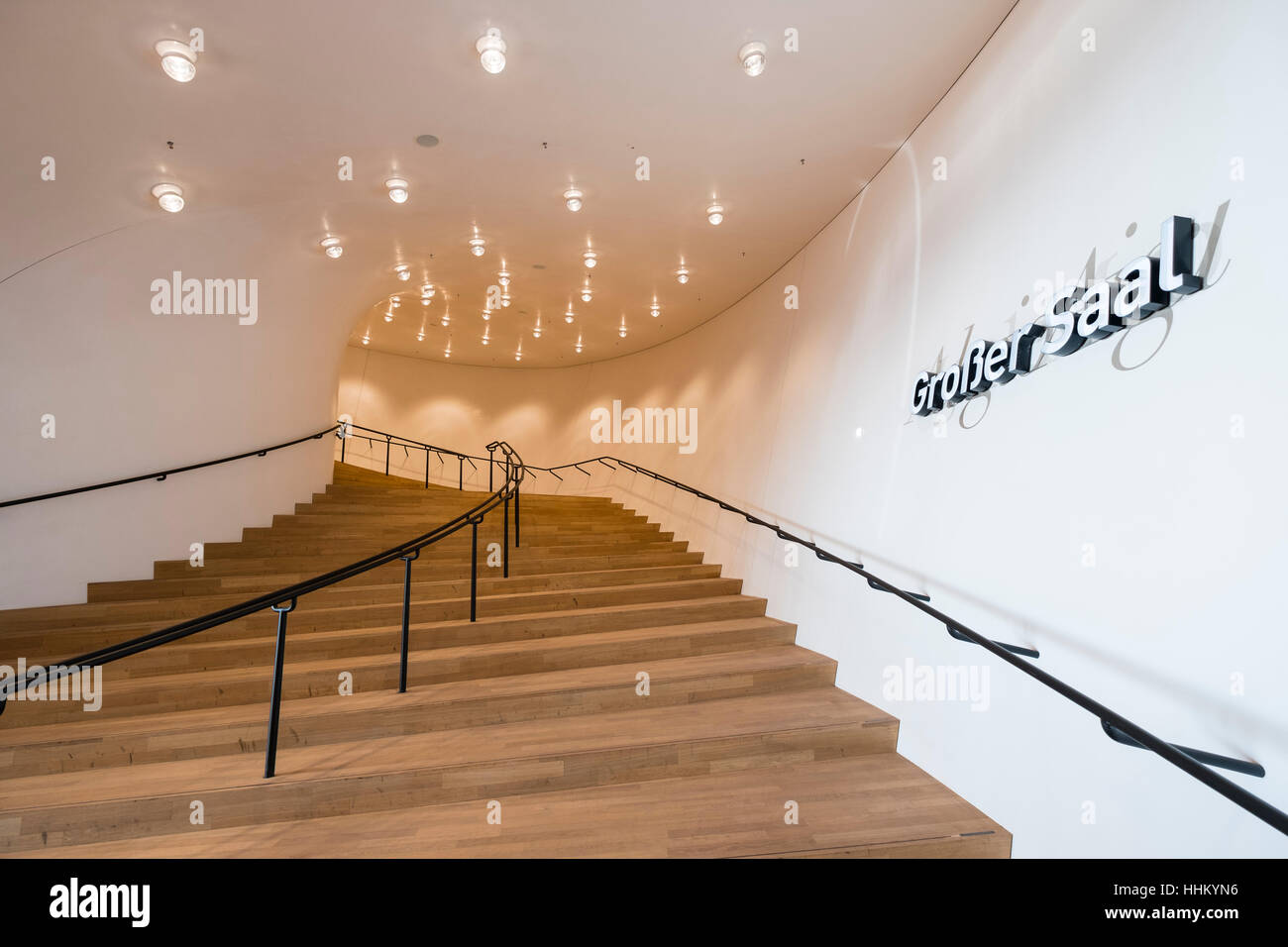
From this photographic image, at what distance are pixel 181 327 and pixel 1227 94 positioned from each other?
6930 mm

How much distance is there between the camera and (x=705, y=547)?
303 inches

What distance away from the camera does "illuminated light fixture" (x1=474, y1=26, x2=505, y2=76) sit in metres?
3.54

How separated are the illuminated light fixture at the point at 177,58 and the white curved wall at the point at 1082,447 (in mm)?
4206

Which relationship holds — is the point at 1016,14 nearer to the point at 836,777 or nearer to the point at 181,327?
the point at 836,777

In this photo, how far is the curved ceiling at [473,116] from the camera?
3.44 m

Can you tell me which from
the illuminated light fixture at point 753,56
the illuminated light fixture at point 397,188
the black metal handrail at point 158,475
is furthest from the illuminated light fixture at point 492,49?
the black metal handrail at point 158,475

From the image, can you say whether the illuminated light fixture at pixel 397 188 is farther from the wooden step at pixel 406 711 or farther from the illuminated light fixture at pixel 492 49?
the wooden step at pixel 406 711

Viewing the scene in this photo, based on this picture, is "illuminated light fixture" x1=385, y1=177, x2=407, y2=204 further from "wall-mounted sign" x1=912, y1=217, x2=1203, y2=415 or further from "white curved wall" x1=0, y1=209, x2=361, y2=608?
"wall-mounted sign" x1=912, y1=217, x2=1203, y2=415

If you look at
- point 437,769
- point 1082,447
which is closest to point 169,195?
point 437,769

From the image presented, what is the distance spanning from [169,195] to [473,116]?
7.71 ft

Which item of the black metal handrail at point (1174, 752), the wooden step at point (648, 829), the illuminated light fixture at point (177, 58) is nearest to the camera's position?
the black metal handrail at point (1174, 752)

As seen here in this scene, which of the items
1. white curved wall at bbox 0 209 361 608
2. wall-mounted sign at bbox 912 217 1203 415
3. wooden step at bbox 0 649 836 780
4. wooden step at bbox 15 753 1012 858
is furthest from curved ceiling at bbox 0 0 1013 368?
wooden step at bbox 15 753 1012 858

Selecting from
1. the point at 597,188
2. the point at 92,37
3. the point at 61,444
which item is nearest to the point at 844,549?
the point at 597,188

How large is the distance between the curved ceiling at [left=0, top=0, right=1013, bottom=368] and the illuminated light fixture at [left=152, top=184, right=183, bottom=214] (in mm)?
61
